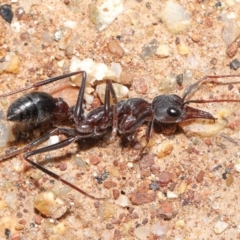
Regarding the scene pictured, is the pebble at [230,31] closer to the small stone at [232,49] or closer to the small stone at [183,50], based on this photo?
the small stone at [232,49]

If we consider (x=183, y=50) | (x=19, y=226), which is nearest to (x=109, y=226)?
(x=19, y=226)

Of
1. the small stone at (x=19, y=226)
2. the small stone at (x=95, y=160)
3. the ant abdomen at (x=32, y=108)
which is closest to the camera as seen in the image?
the ant abdomen at (x=32, y=108)

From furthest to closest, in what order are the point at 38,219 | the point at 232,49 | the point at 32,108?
the point at 232,49 → the point at 38,219 → the point at 32,108

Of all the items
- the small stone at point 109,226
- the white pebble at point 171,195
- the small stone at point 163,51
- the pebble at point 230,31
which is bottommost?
the small stone at point 109,226

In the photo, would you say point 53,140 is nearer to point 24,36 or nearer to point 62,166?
point 62,166

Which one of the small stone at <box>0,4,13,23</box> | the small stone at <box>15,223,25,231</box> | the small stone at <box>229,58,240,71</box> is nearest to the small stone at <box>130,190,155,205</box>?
the small stone at <box>15,223,25,231</box>

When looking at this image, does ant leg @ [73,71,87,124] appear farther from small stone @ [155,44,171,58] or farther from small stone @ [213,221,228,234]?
small stone @ [213,221,228,234]

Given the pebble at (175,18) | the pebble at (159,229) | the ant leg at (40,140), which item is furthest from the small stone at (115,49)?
the pebble at (159,229)
